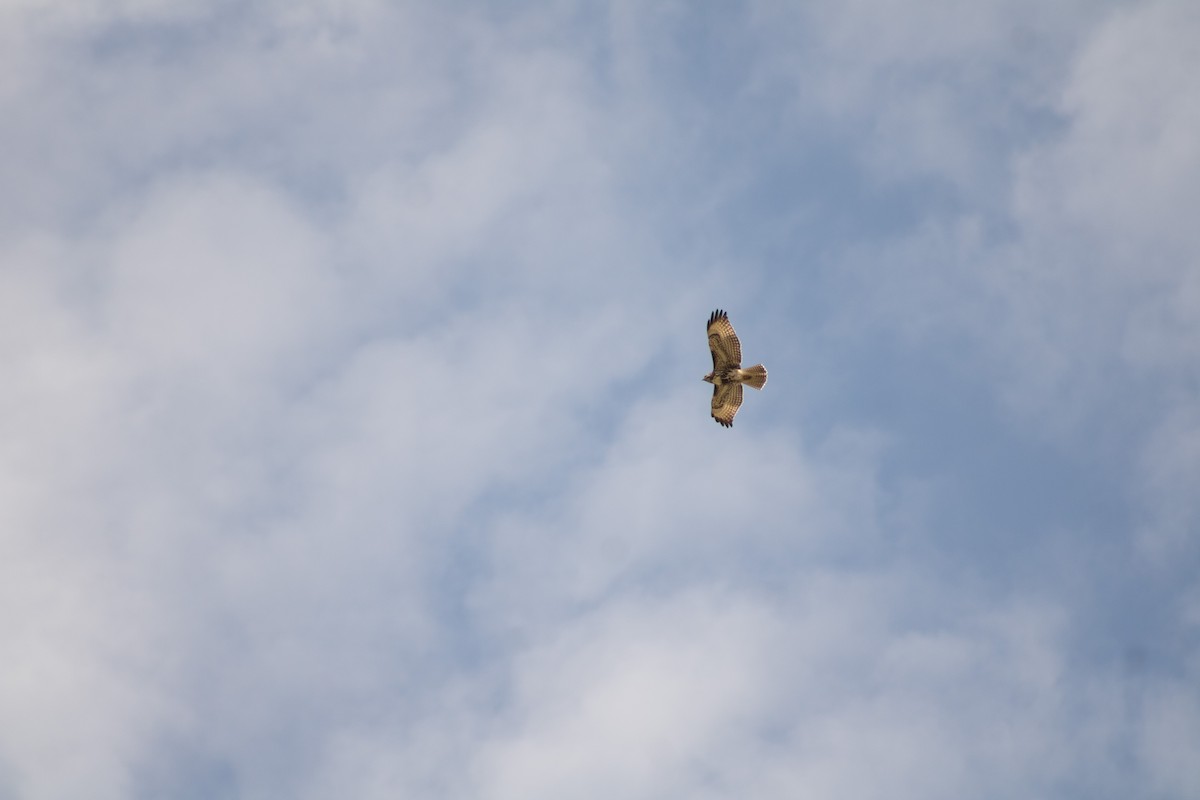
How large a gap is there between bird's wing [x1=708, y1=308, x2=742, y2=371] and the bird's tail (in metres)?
0.73

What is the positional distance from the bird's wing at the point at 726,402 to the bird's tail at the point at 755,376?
50.5 inches

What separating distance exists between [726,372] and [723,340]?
2190 mm

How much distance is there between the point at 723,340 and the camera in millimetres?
69312

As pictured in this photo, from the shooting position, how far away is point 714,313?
228ft

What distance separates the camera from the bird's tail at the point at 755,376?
69750mm

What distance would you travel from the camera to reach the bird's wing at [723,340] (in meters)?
69.2

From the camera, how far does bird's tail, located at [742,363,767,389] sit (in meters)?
69.8

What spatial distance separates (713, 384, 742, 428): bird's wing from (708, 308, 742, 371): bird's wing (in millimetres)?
1827

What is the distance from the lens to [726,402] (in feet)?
235

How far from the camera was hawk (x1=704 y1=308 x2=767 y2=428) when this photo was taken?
6931 centimetres

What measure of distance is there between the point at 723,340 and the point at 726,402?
14.4ft

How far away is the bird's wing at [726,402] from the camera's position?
233 feet

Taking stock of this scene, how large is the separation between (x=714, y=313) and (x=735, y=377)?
4.14 meters

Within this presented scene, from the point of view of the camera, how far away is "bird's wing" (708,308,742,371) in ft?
227
